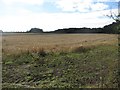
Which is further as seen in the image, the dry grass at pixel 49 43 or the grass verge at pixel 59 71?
the dry grass at pixel 49 43

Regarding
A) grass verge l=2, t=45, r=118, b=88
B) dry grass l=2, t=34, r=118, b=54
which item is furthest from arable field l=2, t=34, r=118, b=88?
dry grass l=2, t=34, r=118, b=54

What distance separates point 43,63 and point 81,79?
463 cm

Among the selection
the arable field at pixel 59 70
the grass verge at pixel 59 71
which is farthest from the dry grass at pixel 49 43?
the grass verge at pixel 59 71

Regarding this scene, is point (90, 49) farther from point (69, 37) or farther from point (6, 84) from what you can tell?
point (69, 37)

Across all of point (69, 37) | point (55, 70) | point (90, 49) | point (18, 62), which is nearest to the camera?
point (55, 70)

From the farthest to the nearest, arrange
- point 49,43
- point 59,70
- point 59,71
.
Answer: point 49,43 < point 59,70 < point 59,71

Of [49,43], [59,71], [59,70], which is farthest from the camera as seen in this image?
[49,43]

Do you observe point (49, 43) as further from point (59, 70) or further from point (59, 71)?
point (59, 71)

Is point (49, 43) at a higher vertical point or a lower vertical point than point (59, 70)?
higher

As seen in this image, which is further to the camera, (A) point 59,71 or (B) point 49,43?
(B) point 49,43

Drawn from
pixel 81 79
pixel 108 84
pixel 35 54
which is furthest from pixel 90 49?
pixel 108 84

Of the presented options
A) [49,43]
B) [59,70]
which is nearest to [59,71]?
[59,70]

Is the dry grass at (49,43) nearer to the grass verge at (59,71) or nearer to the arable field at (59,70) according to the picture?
the arable field at (59,70)

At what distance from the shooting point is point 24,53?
879 inches
